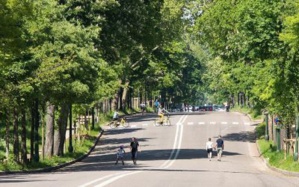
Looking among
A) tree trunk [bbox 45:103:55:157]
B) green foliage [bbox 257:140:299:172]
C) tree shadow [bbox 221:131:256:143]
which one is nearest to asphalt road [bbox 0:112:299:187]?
tree shadow [bbox 221:131:256:143]

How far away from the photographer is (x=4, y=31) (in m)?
27.3

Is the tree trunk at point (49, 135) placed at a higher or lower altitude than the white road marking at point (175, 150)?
higher

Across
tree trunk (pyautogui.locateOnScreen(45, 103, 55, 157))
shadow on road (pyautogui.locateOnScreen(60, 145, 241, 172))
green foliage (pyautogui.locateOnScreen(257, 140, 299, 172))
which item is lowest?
shadow on road (pyautogui.locateOnScreen(60, 145, 241, 172))

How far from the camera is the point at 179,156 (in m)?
47.6

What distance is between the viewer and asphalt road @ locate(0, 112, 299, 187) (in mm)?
27339

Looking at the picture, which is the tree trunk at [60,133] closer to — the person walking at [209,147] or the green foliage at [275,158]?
the person walking at [209,147]

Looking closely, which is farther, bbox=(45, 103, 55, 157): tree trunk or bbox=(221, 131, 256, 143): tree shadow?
bbox=(221, 131, 256, 143): tree shadow

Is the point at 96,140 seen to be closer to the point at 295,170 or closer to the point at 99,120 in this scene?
the point at 99,120

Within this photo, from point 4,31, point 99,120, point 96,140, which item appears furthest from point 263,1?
point 99,120

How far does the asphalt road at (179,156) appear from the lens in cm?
2734

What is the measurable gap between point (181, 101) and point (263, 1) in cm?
12015

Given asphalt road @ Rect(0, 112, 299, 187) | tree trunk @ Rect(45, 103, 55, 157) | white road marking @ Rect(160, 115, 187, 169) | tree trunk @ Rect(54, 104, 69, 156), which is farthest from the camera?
tree trunk @ Rect(54, 104, 69, 156)

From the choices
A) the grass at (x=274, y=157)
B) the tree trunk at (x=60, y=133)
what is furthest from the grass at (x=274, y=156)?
the tree trunk at (x=60, y=133)

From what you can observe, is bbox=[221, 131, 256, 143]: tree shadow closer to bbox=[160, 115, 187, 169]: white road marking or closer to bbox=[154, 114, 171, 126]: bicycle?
bbox=[160, 115, 187, 169]: white road marking
